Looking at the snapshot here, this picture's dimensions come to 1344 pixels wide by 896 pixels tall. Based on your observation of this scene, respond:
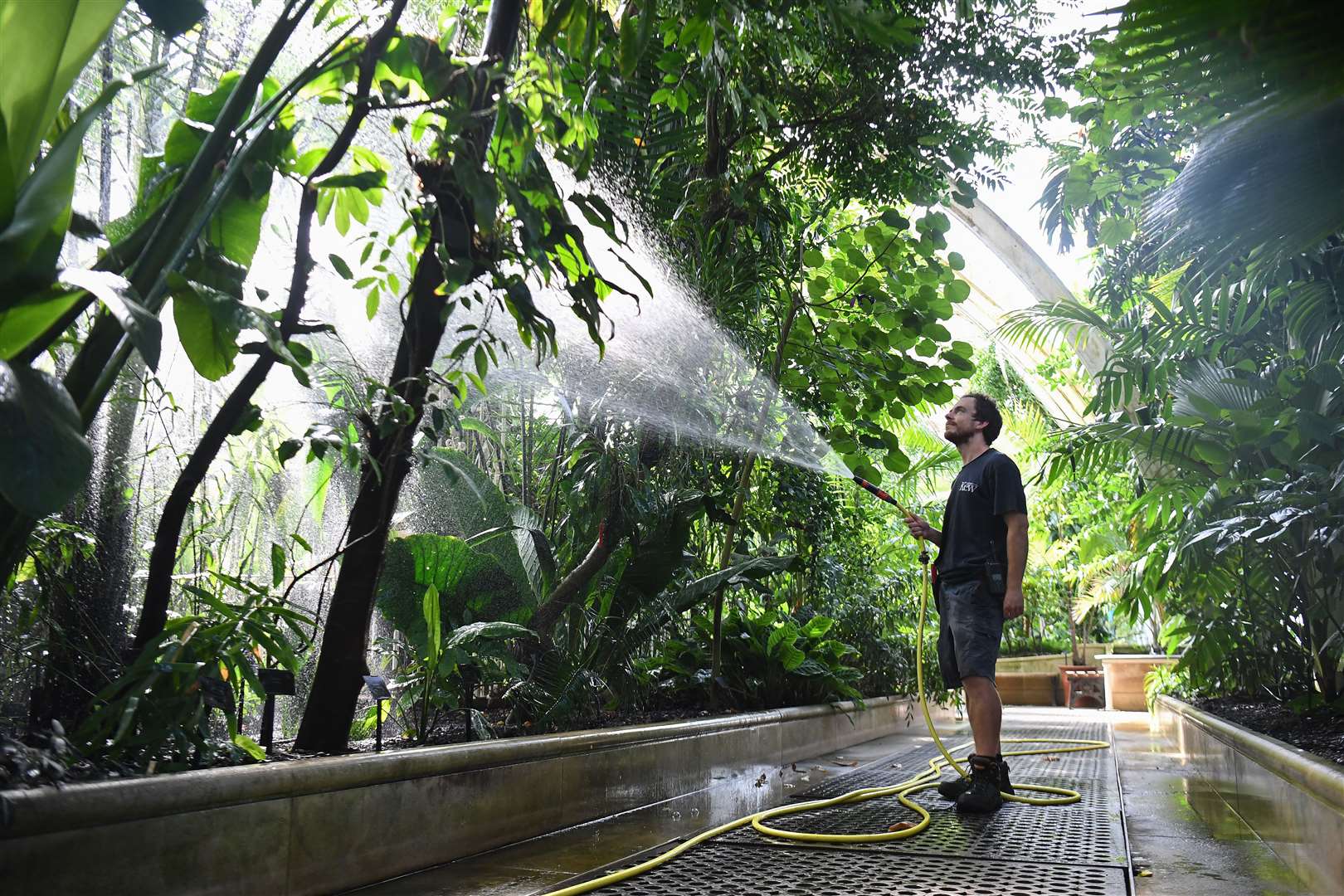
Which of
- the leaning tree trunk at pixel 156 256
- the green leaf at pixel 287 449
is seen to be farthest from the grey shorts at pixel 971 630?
the leaning tree trunk at pixel 156 256

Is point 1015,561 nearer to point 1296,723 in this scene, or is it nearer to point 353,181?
point 1296,723

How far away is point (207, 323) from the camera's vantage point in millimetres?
2100

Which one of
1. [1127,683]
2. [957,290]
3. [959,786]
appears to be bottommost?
[1127,683]

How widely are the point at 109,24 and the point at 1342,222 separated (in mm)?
1839

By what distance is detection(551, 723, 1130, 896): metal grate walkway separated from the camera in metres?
2.45

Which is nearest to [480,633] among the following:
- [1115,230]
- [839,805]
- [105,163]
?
[839,805]

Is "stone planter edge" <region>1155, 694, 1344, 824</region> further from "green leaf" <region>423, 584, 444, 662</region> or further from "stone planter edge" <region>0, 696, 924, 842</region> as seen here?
"green leaf" <region>423, 584, 444, 662</region>

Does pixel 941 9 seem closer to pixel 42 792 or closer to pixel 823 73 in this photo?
pixel 823 73

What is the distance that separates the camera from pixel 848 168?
5.48 meters

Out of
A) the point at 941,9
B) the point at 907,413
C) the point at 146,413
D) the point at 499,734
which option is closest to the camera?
the point at 146,413

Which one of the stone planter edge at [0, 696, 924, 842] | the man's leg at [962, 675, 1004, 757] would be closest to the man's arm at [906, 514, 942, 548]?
the man's leg at [962, 675, 1004, 757]

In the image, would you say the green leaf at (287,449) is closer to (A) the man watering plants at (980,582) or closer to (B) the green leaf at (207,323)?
(B) the green leaf at (207,323)

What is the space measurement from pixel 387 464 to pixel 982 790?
8.17 feet

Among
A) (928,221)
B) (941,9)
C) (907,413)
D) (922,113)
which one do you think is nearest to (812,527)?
(907,413)
